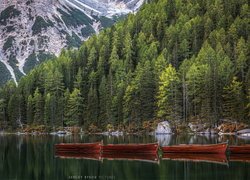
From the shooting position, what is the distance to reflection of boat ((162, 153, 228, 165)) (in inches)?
2231

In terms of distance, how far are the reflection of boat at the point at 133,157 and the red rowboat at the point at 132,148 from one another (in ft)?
1.83

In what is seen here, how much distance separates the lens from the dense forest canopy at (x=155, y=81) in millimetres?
136750

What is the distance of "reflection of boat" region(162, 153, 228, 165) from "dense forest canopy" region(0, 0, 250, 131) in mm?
63150

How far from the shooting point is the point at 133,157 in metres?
63.6

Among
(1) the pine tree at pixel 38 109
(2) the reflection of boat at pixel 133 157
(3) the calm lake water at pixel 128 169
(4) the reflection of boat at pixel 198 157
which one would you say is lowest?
(3) the calm lake water at pixel 128 169

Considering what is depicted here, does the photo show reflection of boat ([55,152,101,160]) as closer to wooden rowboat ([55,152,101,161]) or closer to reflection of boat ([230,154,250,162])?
wooden rowboat ([55,152,101,161])

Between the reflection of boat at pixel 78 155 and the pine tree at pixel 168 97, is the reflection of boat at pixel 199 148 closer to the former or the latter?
the reflection of boat at pixel 78 155

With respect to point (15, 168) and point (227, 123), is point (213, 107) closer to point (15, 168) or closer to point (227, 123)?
point (227, 123)

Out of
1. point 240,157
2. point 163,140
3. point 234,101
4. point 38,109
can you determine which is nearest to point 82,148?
point 240,157

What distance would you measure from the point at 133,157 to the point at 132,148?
3.55m

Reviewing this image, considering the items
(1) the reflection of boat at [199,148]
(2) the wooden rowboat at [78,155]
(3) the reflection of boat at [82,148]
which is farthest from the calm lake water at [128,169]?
(3) the reflection of boat at [82,148]

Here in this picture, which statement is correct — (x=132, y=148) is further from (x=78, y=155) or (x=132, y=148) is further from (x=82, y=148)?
(x=82, y=148)

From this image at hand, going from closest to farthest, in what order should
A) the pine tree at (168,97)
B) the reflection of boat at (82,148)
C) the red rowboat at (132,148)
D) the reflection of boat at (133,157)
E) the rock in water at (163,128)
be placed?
1. the reflection of boat at (133,157)
2. the red rowboat at (132,148)
3. the reflection of boat at (82,148)
4. the rock in water at (163,128)
5. the pine tree at (168,97)

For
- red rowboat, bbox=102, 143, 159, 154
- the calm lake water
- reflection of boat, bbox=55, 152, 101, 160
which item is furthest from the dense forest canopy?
the calm lake water
